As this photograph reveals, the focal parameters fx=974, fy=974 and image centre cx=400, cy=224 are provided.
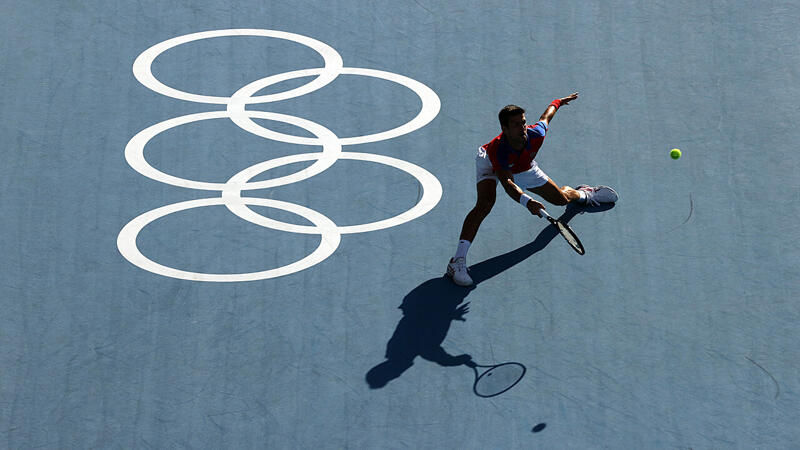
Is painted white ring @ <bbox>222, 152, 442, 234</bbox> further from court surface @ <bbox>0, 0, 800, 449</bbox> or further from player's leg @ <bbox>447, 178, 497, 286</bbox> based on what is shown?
player's leg @ <bbox>447, 178, 497, 286</bbox>

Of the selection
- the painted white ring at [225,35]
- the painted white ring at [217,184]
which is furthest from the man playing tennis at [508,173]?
the painted white ring at [225,35]

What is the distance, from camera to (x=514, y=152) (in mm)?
10984

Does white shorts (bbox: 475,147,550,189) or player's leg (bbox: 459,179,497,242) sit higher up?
white shorts (bbox: 475,147,550,189)

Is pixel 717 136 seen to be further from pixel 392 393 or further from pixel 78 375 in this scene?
pixel 78 375

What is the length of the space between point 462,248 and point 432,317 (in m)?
0.88

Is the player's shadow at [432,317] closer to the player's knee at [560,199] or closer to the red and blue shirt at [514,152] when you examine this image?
the player's knee at [560,199]

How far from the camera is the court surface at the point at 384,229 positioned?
9.82 meters

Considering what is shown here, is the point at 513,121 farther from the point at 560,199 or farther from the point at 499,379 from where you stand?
the point at 499,379

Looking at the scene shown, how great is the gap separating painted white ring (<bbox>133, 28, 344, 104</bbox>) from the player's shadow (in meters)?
3.98

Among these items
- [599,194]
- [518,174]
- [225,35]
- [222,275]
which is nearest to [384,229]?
[518,174]

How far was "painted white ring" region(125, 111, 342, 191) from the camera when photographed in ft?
40.5

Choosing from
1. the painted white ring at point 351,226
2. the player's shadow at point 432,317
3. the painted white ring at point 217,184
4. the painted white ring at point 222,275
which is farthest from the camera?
the painted white ring at point 217,184

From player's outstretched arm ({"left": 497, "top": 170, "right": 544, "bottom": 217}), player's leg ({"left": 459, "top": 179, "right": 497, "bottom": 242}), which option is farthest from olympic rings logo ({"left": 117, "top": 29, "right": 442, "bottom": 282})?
player's outstretched arm ({"left": 497, "top": 170, "right": 544, "bottom": 217})

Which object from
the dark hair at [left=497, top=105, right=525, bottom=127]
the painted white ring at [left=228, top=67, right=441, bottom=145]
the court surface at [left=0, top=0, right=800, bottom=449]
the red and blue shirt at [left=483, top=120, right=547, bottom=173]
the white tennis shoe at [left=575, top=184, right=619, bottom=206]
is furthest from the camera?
the painted white ring at [left=228, top=67, right=441, bottom=145]
